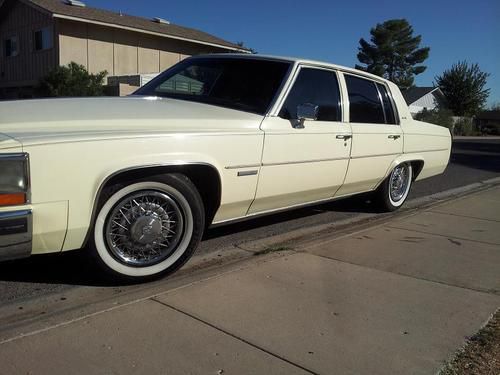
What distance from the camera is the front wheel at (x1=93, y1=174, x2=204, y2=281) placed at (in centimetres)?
359

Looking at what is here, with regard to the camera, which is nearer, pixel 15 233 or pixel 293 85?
pixel 15 233

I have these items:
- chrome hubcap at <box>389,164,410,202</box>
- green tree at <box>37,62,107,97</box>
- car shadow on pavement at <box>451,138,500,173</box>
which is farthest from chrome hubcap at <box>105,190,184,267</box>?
green tree at <box>37,62,107,97</box>

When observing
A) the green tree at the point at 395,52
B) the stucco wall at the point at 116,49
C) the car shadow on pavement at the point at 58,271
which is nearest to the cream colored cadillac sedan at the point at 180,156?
the car shadow on pavement at the point at 58,271

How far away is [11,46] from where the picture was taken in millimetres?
26375

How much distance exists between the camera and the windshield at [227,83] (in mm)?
4656

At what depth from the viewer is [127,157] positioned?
345 centimetres

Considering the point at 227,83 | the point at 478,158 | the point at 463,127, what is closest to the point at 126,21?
the point at 478,158

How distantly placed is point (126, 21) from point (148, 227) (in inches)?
886

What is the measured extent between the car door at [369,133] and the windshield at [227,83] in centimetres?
105

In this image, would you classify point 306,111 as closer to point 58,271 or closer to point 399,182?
point 58,271

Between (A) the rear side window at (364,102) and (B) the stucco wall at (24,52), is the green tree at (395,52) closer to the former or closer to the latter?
(B) the stucco wall at (24,52)

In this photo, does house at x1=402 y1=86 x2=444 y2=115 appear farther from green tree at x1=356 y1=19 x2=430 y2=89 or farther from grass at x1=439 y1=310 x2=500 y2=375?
grass at x1=439 y1=310 x2=500 y2=375

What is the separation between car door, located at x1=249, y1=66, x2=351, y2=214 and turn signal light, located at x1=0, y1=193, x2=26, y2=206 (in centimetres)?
185

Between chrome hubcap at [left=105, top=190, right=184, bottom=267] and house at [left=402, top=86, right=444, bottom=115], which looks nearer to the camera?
chrome hubcap at [left=105, top=190, right=184, bottom=267]
